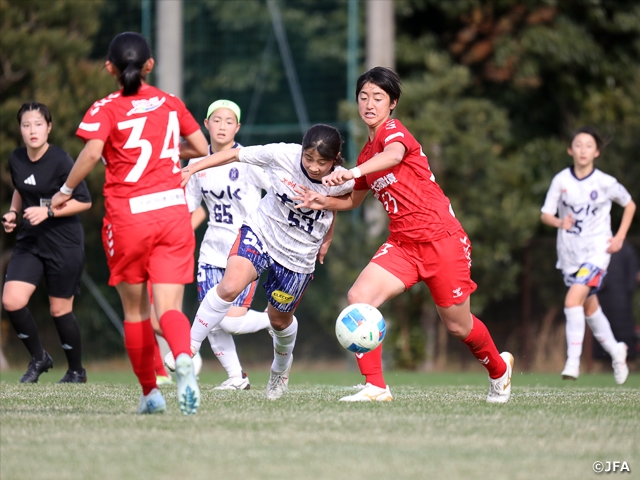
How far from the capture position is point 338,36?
15.2 meters

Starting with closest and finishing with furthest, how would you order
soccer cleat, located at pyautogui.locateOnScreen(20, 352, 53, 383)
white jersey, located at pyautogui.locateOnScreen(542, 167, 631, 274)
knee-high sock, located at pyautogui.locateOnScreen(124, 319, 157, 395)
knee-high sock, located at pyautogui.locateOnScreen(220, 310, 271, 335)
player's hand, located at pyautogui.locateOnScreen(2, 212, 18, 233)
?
knee-high sock, located at pyautogui.locateOnScreen(124, 319, 157, 395) < player's hand, located at pyautogui.locateOnScreen(2, 212, 18, 233) < knee-high sock, located at pyautogui.locateOnScreen(220, 310, 271, 335) < soccer cleat, located at pyautogui.locateOnScreen(20, 352, 53, 383) < white jersey, located at pyautogui.locateOnScreen(542, 167, 631, 274)

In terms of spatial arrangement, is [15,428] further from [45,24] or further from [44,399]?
[45,24]

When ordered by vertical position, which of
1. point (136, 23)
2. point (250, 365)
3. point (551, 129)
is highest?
point (136, 23)

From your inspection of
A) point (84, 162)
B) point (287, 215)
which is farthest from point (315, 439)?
point (287, 215)

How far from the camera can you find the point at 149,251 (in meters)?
4.94

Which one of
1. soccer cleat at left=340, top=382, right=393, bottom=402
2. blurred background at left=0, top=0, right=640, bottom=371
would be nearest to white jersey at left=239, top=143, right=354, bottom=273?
soccer cleat at left=340, top=382, right=393, bottom=402

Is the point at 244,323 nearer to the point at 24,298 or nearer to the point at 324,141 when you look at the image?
the point at 24,298

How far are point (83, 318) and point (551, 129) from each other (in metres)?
9.02

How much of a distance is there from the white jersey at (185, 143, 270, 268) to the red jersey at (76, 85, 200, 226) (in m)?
2.73

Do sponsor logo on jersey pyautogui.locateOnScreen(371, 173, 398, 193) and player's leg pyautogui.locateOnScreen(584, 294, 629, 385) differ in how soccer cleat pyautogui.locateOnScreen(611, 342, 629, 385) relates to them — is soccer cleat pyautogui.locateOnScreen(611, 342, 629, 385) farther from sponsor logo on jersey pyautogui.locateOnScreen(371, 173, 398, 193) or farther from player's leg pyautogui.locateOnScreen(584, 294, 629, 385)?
sponsor logo on jersey pyautogui.locateOnScreen(371, 173, 398, 193)

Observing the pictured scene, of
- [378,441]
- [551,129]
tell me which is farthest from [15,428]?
[551,129]

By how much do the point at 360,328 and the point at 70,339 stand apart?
3662mm

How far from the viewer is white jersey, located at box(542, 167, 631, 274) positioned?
30.4 ft

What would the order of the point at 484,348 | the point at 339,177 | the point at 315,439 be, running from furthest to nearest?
the point at 484,348 < the point at 339,177 < the point at 315,439
